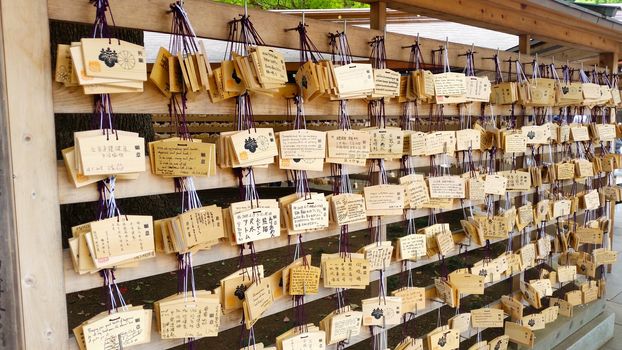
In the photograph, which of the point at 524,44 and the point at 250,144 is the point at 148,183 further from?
the point at 524,44

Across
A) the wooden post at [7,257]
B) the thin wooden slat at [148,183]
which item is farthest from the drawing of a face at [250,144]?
the wooden post at [7,257]

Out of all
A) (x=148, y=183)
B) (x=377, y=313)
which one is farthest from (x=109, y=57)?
(x=377, y=313)

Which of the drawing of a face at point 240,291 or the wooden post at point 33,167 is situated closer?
the wooden post at point 33,167

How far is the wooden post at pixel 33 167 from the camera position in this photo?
1211 mm

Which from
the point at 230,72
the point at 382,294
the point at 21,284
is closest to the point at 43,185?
the point at 21,284

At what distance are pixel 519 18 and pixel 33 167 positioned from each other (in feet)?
9.27

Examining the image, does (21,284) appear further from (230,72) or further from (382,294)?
(382,294)

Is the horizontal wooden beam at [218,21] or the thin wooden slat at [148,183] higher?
the horizontal wooden beam at [218,21]

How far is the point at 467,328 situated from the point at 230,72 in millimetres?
1960

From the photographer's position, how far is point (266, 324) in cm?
372

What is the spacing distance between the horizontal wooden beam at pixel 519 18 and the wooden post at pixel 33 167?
5.02ft

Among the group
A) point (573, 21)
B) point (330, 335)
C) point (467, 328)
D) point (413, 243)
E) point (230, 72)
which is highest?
point (573, 21)

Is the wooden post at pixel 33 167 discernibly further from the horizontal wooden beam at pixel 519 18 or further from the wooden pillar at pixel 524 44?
the wooden pillar at pixel 524 44

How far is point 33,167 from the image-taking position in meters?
1.25
